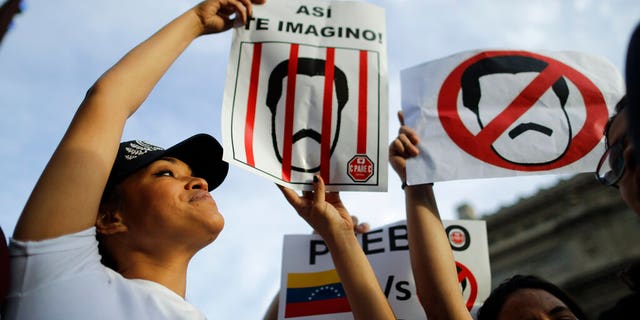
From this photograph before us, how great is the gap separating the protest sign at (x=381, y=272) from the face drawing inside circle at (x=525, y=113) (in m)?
0.60

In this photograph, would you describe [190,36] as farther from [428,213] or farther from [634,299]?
[634,299]

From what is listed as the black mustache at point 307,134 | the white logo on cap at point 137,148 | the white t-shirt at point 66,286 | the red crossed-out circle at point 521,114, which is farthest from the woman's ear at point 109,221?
the red crossed-out circle at point 521,114

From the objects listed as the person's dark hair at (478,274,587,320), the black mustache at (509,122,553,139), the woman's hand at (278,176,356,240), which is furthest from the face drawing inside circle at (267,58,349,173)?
the person's dark hair at (478,274,587,320)

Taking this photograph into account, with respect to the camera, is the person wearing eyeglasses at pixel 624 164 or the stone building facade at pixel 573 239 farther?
the stone building facade at pixel 573 239

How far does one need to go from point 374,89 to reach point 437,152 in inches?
18.8

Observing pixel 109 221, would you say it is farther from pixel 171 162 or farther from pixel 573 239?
pixel 573 239

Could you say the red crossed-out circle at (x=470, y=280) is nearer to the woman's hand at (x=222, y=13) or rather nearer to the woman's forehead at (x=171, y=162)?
the woman's forehead at (x=171, y=162)

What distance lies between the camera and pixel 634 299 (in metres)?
1.43

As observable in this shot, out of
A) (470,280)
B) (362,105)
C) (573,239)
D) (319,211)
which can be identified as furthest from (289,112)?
(573,239)

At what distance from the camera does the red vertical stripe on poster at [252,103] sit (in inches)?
108

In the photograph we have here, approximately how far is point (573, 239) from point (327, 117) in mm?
19395

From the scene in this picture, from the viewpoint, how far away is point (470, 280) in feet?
11.0

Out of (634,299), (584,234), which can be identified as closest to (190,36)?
(634,299)

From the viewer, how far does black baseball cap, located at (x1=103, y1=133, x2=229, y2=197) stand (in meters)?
2.21
